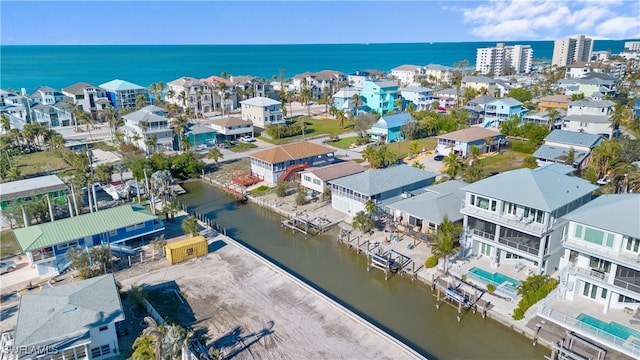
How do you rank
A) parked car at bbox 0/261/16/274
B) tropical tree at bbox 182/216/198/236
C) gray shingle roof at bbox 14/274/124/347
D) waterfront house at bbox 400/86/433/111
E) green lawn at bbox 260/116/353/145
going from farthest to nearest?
waterfront house at bbox 400/86/433/111
green lawn at bbox 260/116/353/145
tropical tree at bbox 182/216/198/236
parked car at bbox 0/261/16/274
gray shingle roof at bbox 14/274/124/347

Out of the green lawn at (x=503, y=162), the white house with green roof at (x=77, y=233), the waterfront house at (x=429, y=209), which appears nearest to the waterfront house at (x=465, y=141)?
the green lawn at (x=503, y=162)

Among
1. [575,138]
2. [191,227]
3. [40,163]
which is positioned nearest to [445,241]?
[191,227]

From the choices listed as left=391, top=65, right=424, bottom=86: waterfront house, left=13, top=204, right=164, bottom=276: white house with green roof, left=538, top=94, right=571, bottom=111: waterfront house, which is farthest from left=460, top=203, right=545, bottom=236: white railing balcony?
left=391, top=65, right=424, bottom=86: waterfront house

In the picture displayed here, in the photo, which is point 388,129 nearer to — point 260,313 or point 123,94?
point 260,313

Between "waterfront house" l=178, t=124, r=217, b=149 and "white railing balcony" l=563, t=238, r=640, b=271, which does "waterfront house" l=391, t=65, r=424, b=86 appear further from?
"white railing balcony" l=563, t=238, r=640, b=271

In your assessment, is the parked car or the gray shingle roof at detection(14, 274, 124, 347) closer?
the gray shingle roof at detection(14, 274, 124, 347)
